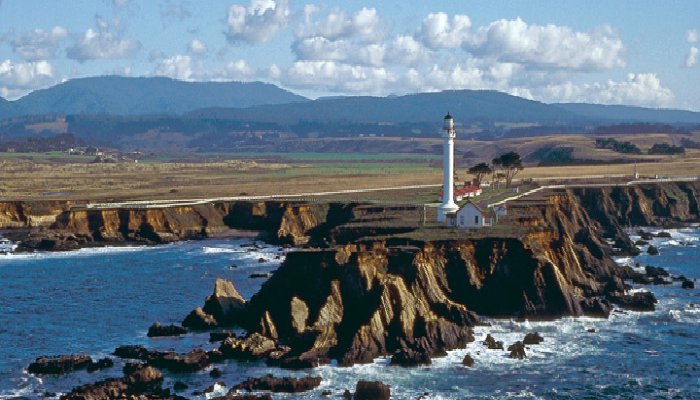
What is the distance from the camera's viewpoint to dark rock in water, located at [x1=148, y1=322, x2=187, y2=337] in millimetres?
70062

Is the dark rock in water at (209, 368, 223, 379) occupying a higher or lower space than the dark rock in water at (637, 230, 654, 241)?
higher

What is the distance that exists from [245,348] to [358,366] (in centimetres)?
737

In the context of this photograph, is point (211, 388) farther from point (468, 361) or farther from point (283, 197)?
point (283, 197)

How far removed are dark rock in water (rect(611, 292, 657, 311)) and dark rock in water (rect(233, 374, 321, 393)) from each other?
31063 millimetres

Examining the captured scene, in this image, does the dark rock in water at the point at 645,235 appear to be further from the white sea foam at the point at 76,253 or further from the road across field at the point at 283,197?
the white sea foam at the point at 76,253

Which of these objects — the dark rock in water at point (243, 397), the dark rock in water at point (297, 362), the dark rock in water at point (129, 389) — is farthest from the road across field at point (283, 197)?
the dark rock in water at point (243, 397)

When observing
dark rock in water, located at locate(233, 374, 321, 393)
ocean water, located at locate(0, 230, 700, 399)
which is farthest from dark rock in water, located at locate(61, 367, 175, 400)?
dark rock in water, located at locate(233, 374, 321, 393)

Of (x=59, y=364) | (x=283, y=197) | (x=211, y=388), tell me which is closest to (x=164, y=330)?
(x=59, y=364)

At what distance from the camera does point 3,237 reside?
127812 millimetres

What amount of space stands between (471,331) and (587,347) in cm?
749

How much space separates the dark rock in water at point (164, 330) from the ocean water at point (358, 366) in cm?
80

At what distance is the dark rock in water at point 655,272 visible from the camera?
93.1 metres

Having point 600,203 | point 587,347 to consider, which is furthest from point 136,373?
point 600,203

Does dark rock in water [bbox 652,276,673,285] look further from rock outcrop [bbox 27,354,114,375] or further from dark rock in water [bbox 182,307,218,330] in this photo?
rock outcrop [bbox 27,354,114,375]
